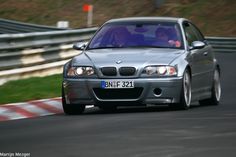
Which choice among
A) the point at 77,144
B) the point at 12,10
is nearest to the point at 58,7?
the point at 12,10

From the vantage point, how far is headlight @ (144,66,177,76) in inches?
497

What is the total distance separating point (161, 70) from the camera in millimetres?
12695

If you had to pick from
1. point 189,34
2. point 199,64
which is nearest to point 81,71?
point 199,64

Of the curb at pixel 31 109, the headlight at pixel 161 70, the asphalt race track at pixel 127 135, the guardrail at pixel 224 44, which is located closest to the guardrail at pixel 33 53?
the curb at pixel 31 109

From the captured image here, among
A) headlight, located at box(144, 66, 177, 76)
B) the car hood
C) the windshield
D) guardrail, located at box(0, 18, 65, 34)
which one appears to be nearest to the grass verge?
the windshield

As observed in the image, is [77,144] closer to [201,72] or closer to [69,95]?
[69,95]

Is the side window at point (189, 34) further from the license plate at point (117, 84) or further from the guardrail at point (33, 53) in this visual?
the guardrail at point (33, 53)

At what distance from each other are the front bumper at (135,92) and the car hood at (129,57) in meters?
0.26

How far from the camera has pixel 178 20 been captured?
14.3 m

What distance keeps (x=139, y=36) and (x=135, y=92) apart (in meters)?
1.39

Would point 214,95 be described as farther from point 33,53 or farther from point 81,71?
point 33,53

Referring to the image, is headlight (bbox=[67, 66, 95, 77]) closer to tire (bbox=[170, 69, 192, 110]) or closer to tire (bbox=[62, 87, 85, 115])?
tire (bbox=[62, 87, 85, 115])

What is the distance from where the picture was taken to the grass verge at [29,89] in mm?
14702

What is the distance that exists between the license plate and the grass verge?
217 cm
